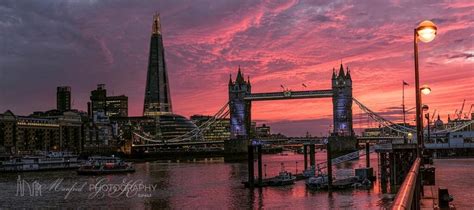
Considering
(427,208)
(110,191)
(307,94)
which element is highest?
(307,94)

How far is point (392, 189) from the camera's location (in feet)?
194

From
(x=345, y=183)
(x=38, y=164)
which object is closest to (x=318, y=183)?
(x=345, y=183)

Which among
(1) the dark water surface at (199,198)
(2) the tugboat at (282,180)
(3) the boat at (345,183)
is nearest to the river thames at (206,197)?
(1) the dark water surface at (199,198)

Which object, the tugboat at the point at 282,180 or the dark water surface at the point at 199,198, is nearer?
the dark water surface at the point at 199,198

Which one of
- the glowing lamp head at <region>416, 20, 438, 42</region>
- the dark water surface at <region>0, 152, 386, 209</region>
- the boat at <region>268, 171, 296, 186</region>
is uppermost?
the glowing lamp head at <region>416, 20, 438, 42</region>

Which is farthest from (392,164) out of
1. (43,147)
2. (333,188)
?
(43,147)

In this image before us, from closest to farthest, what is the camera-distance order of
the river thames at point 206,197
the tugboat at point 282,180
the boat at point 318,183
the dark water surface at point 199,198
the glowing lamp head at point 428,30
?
the glowing lamp head at point 428,30
the river thames at point 206,197
the dark water surface at point 199,198
the boat at point 318,183
the tugboat at point 282,180

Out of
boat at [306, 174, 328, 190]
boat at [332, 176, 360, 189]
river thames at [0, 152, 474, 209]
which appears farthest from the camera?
boat at [306, 174, 328, 190]

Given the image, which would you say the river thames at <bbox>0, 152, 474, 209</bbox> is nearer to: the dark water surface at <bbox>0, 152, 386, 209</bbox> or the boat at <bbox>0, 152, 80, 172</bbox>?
the dark water surface at <bbox>0, 152, 386, 209</bbox>

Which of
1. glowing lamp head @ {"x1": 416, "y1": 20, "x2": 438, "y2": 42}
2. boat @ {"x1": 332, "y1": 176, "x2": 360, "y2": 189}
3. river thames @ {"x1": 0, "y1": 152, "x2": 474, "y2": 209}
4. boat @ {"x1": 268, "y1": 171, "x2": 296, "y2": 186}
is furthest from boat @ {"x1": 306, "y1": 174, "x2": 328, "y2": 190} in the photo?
Answer: glowing lamp head @ {"x1": 416, "y1": 20, "x2": 438, "y2": 42}

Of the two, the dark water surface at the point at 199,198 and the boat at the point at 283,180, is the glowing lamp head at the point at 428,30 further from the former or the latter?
the boat at the point at 283,180

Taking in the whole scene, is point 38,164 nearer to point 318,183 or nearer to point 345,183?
point 318,183

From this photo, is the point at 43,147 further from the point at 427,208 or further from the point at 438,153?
the point at 427,208

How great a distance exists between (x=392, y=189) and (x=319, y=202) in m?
9.84
